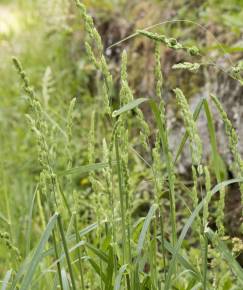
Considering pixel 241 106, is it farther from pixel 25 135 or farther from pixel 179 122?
pixel 25 135

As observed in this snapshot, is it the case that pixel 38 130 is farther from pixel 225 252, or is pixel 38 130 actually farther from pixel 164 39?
pixel 225 252

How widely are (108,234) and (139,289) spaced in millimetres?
220

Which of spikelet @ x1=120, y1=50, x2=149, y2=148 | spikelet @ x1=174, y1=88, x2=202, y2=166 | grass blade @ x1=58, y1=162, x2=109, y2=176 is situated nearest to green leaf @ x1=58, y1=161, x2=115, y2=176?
grass blade @ x1=58, y1=162, x2=109, y2=176

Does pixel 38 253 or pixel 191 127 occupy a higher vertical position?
pixel 191 127

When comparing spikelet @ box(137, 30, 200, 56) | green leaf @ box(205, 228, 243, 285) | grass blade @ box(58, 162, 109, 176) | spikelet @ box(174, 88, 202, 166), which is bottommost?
green leaf @ box(205, 228, 243, 285)

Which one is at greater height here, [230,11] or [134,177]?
[230,11]

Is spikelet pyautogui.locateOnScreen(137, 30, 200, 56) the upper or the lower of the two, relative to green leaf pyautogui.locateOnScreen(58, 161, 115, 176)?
upper

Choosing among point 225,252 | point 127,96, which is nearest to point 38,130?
point 127,96

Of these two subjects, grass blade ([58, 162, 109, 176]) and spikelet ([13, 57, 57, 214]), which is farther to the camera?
grass blade ([58, 162, 109, 176])

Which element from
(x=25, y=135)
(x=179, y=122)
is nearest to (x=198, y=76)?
(x=179, y=122)

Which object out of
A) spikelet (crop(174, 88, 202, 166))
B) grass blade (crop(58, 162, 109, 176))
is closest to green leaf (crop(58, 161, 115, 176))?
grass blade (crop(58, 162, 109, 176))

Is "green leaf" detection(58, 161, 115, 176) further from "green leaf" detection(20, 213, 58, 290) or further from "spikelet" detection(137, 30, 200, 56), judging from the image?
"spikelet" detection(137, 30, 200, 56)

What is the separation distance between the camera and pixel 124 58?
1429 millimetres

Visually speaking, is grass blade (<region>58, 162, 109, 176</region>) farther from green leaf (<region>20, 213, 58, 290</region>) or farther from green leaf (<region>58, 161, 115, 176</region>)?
green leaf (<region>20, 213, 58, 290</region>)
